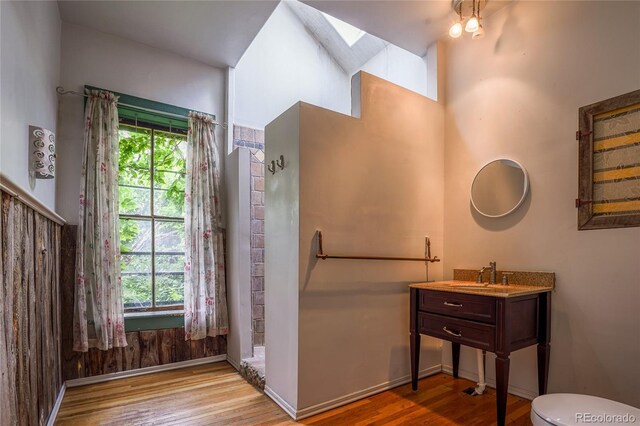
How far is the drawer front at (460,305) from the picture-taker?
6.69 ft

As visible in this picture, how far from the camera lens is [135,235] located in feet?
10.2

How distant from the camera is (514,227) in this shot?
2504 millimetres

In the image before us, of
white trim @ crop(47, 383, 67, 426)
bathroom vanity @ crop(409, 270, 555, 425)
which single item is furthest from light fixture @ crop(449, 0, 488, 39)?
white trim @ crop(47, 383, 67, 426)

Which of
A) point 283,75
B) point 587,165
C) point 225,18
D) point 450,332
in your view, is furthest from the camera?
point 283,75

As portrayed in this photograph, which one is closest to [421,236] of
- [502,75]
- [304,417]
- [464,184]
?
[464,184]

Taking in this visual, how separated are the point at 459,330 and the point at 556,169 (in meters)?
1.21

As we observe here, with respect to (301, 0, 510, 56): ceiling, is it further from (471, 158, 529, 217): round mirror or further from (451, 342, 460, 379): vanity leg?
(451, 342, 460, 379): vanity leg

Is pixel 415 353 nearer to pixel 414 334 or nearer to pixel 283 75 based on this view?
pixel 414 334

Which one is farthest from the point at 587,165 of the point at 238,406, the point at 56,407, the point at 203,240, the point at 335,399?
the point at 56,407

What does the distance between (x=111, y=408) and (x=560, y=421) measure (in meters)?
2.58

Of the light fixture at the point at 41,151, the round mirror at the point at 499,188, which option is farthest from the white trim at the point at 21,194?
the round mirror at the point at 499,188

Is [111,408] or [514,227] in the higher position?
[514,227]

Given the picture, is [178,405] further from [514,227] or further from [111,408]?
[514,227]

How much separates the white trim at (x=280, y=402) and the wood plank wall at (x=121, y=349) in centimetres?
99
